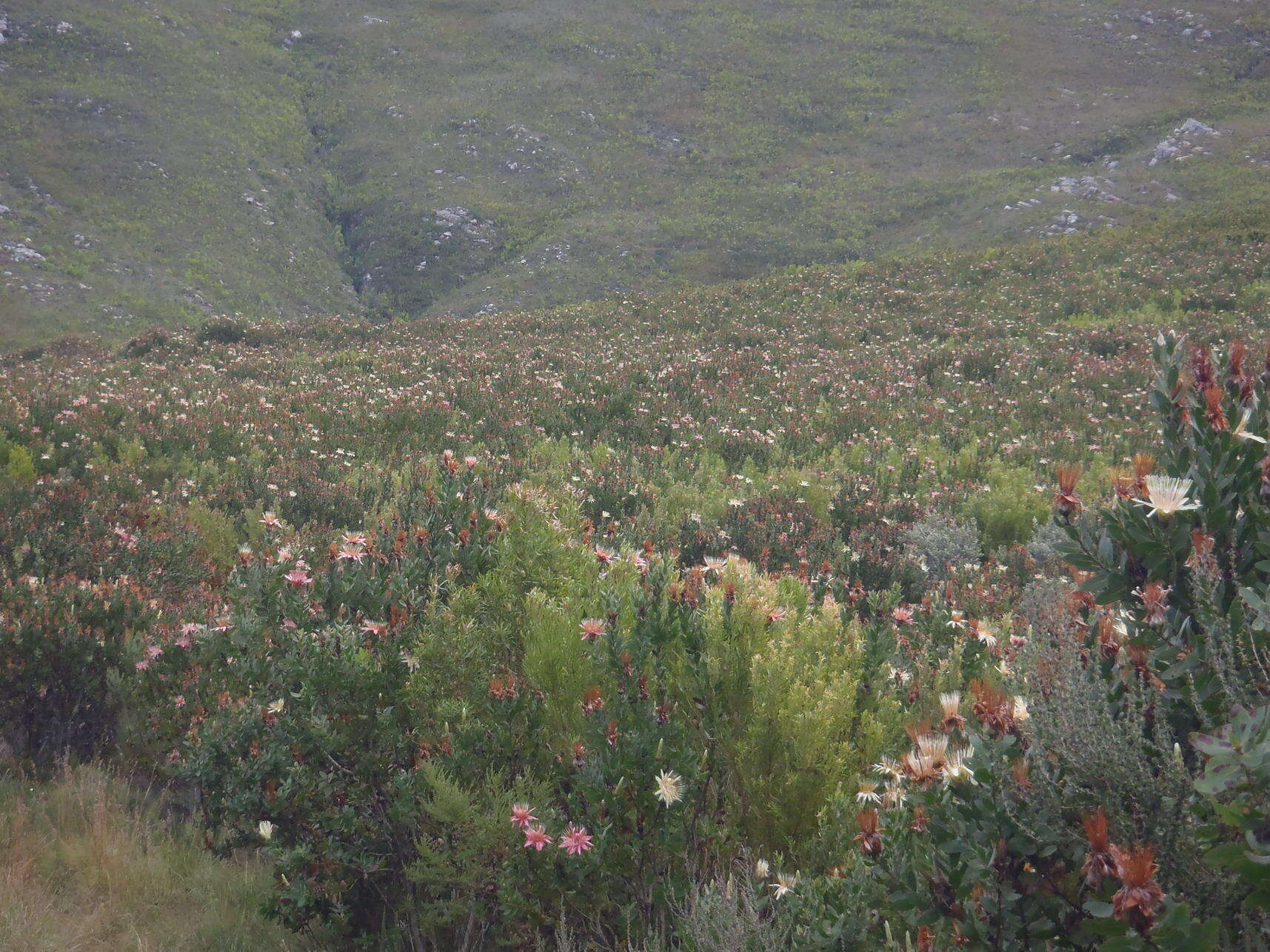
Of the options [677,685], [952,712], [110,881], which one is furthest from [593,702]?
[110,881]

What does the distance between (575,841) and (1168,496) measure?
1848 mm

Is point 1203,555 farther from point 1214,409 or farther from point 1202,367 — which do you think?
point 1202,367

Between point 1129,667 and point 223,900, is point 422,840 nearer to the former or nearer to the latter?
point 223,900

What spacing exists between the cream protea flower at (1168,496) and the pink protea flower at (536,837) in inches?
73.4

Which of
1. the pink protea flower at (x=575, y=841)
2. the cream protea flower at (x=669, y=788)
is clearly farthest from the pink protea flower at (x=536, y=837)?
the cream protea flower at (x=669, y=788)

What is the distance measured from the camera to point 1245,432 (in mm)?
2070

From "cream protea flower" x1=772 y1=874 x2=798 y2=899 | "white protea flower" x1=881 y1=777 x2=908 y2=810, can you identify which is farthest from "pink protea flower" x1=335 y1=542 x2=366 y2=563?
"white protea flower" x1=881 y1=777 x2=908 y2=810

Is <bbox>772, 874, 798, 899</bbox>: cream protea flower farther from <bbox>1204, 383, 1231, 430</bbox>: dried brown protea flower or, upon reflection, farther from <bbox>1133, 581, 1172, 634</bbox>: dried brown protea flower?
<bbox>1204, 383, 1231, 430</bbox>: dried brown protea flower

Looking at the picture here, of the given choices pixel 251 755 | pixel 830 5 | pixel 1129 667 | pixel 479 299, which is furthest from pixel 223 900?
pixel 830 5

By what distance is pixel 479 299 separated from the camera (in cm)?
2956

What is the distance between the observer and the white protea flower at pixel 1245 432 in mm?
2002

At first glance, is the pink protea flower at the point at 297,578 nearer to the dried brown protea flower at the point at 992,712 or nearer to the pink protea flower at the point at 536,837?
the pink protea flower at the point at 536,837

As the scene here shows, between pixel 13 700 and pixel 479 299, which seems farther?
pixel 479 299

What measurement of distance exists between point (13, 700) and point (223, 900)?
1.83 meters
